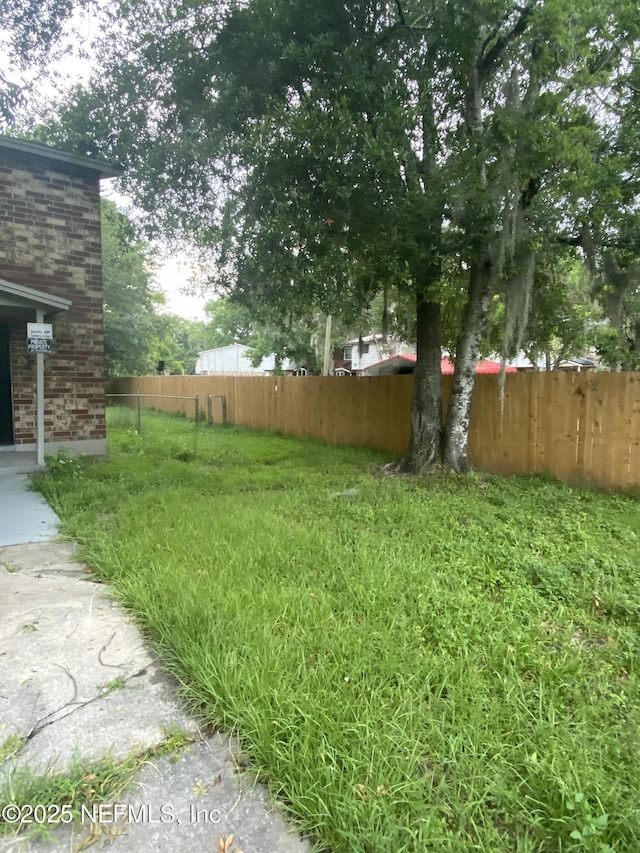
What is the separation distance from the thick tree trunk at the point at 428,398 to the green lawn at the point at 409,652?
7.22ft

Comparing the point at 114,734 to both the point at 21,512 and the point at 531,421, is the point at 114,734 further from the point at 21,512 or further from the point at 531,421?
the point at 531,421

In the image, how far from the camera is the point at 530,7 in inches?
207

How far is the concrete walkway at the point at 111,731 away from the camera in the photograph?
163cm

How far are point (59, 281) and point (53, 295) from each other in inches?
12.4

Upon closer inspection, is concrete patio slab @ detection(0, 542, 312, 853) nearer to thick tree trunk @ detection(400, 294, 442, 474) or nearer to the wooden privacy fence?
thick tree trunk @ detection(400, 294, 442, 474)

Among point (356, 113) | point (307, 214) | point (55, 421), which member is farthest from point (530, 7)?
point (55, 421)

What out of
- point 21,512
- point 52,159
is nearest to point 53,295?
point 52,159

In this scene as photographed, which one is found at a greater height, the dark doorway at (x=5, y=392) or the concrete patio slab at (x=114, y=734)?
the dark doorway at (x=5, y=392)

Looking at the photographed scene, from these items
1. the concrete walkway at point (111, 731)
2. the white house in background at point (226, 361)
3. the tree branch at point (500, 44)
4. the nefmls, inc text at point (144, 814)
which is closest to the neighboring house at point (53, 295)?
the concrete walkway at point (111, 731)

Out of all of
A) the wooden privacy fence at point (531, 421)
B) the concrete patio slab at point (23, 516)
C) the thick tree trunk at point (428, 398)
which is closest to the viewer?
the concrete patio slab at point (23, 516)

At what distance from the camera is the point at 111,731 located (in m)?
2.07

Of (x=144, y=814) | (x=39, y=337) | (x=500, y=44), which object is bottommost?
(x=144, y=814)

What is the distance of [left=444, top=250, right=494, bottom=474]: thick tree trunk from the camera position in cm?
712

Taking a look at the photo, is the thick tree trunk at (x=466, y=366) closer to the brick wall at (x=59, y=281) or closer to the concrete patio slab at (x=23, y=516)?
the concrete patio slab at (x=23, y=516)
